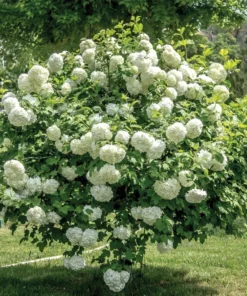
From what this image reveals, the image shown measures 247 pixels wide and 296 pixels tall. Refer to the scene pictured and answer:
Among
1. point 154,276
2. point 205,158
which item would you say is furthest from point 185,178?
point 154,276

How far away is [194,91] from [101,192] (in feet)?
4.88

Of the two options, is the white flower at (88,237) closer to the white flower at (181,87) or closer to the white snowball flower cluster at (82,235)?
the white snowball flower cluster at (82,235)

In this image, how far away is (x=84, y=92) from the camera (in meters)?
5.84

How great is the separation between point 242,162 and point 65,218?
1.83 m

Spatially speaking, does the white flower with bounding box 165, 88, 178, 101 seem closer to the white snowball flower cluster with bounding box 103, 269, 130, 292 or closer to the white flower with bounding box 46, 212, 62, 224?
the white flower with bounding box 46, 212, 62, 224

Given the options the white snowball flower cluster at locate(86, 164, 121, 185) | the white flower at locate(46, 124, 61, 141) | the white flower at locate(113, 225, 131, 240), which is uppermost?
the white snowball flower cluster at locate(86, 164, 121, 185)

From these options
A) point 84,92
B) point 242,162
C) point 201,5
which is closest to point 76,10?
point 201,5

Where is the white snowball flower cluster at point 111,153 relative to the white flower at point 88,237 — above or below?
above

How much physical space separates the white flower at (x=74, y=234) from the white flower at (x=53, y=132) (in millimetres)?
854

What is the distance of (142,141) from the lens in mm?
4941

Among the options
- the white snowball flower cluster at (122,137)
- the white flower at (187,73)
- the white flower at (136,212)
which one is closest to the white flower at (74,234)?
the white flower at (136,212)

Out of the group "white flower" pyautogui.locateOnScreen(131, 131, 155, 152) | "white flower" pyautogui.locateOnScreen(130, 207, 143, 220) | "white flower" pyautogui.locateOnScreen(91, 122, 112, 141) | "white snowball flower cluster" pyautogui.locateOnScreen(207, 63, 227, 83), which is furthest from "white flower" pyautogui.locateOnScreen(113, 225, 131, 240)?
"white snowball flower cluster" pyautogui.locateOnScreen(207, 63, 227, 83)

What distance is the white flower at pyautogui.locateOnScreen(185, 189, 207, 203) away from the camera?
5.09 m

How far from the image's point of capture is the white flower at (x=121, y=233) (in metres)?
5.20
